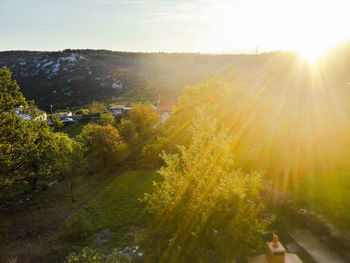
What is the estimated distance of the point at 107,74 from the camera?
518 feet

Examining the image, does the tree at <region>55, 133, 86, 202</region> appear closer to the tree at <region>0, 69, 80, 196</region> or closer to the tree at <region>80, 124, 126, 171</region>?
the tree at <region>0, 69, 80, 196</region>

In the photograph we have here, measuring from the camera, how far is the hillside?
134 meters

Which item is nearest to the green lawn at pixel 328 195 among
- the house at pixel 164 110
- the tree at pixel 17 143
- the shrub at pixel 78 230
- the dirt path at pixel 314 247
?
the dirt path at pixel 314 247

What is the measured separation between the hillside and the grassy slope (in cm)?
9188

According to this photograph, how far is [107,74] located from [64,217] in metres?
147

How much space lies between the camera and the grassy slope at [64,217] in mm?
18203

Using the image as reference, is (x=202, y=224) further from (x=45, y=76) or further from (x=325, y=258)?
(x=45, y=76)

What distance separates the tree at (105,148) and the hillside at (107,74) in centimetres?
8289

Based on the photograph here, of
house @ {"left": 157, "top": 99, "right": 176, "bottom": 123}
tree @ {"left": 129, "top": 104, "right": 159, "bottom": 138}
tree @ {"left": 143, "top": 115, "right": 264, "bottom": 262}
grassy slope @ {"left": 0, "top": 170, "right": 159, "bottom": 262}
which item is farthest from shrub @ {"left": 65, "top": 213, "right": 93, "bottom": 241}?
house @ {"left": 157, "top": 99, "right": 176, "bottom": 123}

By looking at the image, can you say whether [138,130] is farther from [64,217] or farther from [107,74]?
[107,74]

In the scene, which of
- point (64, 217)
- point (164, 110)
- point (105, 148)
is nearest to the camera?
point (64, 217)

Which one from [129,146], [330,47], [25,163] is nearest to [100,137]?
[129,146]

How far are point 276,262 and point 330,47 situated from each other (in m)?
61.5

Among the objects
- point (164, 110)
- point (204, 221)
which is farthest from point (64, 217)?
point (164, 110)
